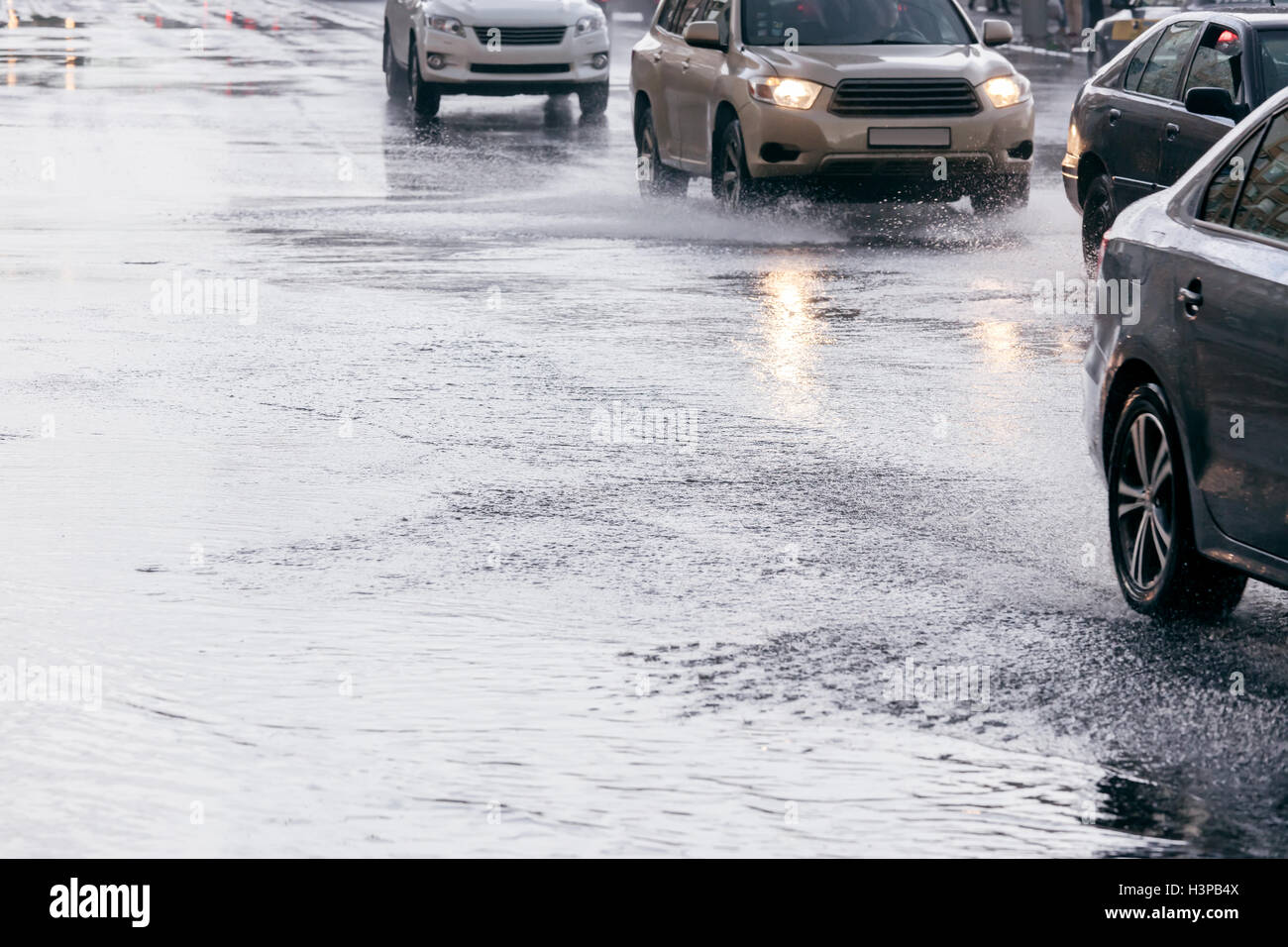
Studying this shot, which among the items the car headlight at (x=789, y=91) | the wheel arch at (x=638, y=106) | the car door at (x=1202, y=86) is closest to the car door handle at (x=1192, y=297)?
the car door at (x=1202, y=86)

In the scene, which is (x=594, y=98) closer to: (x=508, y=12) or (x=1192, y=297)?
(x=508, y=12)

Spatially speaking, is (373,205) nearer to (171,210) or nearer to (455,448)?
(171,210)

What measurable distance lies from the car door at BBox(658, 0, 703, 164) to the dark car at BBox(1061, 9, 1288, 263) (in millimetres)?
4374

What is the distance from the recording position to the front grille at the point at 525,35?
25547 millimetres

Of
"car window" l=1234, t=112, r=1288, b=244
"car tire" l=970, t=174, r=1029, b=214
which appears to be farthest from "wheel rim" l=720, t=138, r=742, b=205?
"car window" l=1234, t=112, r=1288, b=244

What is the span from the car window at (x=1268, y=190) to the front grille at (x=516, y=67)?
1950cm

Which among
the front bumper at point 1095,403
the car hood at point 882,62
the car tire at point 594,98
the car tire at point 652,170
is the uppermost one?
the front bumper at point 1095,403

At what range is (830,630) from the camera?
21.6 feet

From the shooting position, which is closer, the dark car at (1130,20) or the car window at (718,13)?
the car window at (718,13)

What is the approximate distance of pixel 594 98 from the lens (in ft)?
85.9

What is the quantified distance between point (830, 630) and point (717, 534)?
121 cm

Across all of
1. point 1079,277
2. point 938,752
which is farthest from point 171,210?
point 938,752

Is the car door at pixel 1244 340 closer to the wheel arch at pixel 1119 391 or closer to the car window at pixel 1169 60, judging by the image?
the wheel arch at pixel 1119 391

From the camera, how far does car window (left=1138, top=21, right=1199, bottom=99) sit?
524 inches
